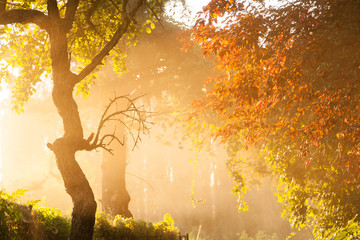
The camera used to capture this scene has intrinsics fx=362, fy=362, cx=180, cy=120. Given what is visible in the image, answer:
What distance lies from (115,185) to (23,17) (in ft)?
38.4

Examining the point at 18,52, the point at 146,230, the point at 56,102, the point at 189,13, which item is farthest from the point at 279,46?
the point at 189,13

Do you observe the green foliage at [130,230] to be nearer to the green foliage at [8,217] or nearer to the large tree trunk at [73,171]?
the large tree trunk at [73,171]

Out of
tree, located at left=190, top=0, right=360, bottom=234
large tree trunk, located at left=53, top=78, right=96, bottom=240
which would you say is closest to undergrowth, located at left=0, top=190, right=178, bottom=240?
large tree trunk, located at left=53, top=78, right=96, bottom=240

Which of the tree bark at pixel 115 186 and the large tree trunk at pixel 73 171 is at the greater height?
the tree bark at pixel 115 186

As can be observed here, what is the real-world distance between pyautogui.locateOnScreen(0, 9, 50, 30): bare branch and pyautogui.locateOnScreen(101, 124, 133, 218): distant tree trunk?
10939 mm

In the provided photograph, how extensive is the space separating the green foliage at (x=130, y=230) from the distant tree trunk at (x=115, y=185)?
5.13m

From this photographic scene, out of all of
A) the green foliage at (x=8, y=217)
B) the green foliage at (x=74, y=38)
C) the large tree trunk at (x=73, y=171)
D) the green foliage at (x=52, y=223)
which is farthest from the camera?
the green foliage at (x=74, y=38)

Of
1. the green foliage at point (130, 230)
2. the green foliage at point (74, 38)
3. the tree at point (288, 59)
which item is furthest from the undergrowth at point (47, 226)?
the tree at point (288, 59)

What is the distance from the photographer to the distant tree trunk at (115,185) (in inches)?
627

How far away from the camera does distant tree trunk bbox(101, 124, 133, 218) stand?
52.3 feet

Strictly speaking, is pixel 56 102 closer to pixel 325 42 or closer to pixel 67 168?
pixel 67 168

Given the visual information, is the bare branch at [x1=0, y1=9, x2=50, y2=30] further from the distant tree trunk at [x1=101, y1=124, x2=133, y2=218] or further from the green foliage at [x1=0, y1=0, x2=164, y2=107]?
the distant tree trunk at [x1=101, y1=124, x2=133, y2=218]

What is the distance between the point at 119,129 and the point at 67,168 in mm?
12213

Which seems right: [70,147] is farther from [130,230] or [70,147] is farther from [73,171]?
[130,230]
